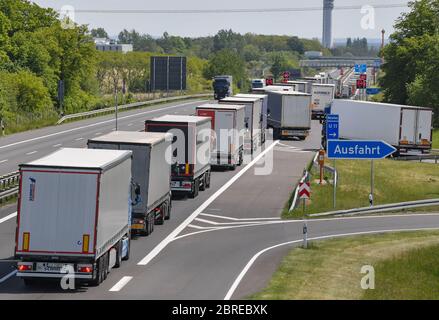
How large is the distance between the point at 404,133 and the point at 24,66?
61.3 metres

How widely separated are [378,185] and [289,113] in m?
22.4

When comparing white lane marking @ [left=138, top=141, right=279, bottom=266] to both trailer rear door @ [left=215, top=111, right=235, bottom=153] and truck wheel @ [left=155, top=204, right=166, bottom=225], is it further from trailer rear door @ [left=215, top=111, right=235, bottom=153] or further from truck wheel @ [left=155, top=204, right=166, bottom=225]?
trailer rear door @ [left=215, top=111, right=235, bottom=153]

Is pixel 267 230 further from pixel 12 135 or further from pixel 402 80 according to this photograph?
pixel 402 80

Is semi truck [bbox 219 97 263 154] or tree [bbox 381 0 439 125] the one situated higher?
tree [bbox 381 0 439 125]

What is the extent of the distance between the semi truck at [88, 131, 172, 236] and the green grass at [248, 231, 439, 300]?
5.08m

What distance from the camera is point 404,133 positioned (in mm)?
70438

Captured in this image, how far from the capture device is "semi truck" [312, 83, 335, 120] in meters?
108

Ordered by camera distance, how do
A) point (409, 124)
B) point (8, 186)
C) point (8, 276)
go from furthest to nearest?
point (409, 124), point (8, 186), point (8, 276)

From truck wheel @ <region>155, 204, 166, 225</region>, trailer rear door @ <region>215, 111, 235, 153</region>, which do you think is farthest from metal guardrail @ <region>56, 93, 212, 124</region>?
truck wheel @ <region>155, 204, 166, 225</region>

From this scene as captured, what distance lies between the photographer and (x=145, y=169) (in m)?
34.3

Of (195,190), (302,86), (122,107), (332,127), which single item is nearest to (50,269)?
(195,190)

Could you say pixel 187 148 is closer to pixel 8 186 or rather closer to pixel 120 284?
pixel 8 186
